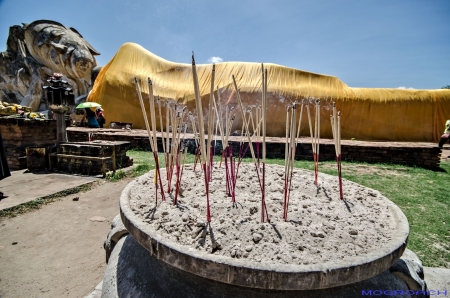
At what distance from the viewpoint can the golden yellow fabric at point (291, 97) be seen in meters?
8.14

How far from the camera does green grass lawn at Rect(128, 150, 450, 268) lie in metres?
2.07

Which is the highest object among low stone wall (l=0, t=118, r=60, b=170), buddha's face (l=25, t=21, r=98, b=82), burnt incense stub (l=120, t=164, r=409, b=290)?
buddha's face (l=25, t=21, r=98, b=82)

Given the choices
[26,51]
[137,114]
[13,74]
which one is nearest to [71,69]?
[26,51]

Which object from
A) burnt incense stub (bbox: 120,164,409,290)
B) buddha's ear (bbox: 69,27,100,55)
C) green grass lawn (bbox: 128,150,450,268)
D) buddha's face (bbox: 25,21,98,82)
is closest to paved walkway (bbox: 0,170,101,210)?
green grass lawn (bbox: 128,150,450,268)

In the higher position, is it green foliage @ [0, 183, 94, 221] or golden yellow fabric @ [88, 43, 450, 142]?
golden yellow fabric @ [88, 43, 450, 142]

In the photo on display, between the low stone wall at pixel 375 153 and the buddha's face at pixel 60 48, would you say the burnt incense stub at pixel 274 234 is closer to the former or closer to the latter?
the low stone wall at pixel 375 153

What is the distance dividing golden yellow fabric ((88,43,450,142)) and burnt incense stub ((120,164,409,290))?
649 centimetres

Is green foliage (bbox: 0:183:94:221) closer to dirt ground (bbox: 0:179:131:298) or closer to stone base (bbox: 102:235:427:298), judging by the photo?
dirt ground (bbox: 0:179:131:298)

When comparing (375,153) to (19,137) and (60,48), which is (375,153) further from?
(60,48)

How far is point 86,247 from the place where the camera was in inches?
82.9

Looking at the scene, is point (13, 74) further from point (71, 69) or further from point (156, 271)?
point (156, 271)

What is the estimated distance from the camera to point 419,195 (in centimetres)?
340

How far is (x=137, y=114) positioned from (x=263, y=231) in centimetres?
970

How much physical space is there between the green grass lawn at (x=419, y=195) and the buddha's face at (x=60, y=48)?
12.0 metres
